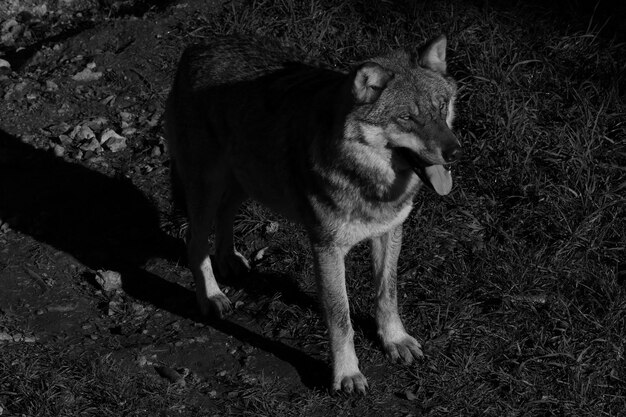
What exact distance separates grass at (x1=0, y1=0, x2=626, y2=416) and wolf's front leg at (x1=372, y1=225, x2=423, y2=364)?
88mm

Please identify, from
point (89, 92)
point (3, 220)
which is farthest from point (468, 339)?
point (89, 92)

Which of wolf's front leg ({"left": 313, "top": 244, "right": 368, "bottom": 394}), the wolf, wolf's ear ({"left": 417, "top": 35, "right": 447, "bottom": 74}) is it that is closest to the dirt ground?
wolf's front leg ({"left": 313, "top": 244, "right": 368, "bottom": 394})

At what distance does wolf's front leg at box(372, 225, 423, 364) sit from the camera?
5223mm

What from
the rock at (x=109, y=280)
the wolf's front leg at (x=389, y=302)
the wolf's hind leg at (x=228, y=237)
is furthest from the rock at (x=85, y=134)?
the wolf's front leg at (x=389, y=302)

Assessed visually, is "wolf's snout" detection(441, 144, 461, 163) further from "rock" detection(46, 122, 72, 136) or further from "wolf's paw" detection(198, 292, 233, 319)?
"rock" detection(46, 122, 72, 136)

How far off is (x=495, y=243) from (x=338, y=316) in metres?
1.38

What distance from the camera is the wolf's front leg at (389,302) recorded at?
5.22 meters

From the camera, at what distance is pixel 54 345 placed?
17.9 ft

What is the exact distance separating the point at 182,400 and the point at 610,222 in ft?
8.84

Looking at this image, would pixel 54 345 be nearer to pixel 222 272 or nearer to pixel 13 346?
pixel 13 346

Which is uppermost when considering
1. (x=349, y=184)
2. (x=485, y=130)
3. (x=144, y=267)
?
(x=349, y=184)

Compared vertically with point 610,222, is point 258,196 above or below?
above

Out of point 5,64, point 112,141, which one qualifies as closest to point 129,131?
point 112,141

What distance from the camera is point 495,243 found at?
5891mm
